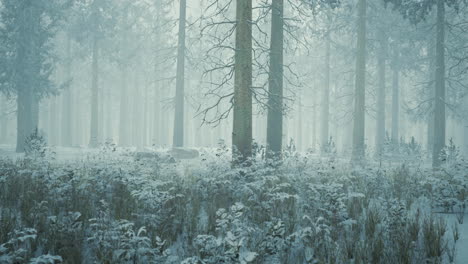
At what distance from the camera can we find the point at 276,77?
1141 centimetres

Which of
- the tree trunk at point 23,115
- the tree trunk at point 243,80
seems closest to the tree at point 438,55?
the tree trunk at point 243,80

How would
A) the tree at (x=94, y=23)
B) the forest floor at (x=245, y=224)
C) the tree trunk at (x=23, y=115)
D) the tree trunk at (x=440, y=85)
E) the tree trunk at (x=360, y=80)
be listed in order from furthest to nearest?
the tree at (x=94, y=23), the tree trunk at (x=23, y=115), the tree trunk at (x=360, y=80), the tree trunk at (x=440, y=85), the forest floor at (x=245, y=224)

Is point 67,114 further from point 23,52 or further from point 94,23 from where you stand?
point 23,52

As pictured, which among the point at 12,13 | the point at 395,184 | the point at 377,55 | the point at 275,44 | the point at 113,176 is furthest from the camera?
the point at 377,55

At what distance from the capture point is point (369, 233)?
4.62m

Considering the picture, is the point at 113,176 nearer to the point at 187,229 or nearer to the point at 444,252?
the point at 187,229

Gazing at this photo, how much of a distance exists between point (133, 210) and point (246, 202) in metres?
1.94

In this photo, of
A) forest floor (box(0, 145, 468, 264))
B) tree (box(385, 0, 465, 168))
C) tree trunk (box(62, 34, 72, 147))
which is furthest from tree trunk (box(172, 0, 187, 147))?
tree trunk (box(62, 34, 72, 147))

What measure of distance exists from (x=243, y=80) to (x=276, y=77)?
10.2ft

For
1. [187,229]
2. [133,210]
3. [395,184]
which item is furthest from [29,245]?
[395,184]

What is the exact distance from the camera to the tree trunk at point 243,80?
8.59 metres

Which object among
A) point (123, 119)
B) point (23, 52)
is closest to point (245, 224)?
point (23, 52)

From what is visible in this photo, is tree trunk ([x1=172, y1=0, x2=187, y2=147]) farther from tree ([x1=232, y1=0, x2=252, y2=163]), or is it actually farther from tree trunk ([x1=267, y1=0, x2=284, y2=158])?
tree ([x1=232, y1=0, x2=252, y2=163])

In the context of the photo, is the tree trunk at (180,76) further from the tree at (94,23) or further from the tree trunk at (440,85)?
the tree trunk at (440,85)
